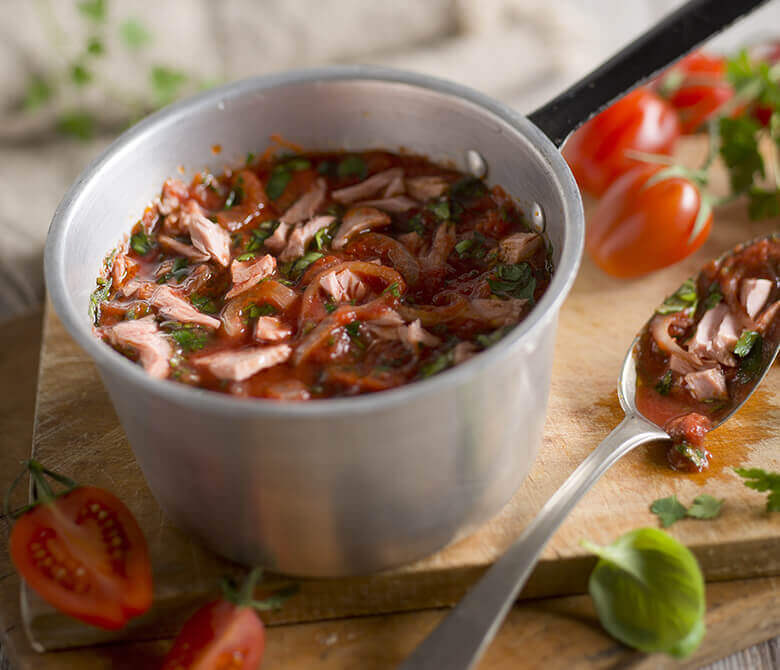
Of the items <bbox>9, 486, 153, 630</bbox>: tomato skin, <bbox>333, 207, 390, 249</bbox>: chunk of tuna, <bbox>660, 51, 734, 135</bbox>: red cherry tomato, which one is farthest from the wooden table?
<bbox>660, 51, 734, 135</bbox>: red cherry tomato

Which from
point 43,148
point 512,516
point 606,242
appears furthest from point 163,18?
point 512,516

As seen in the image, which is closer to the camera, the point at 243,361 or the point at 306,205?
the point at 243,361

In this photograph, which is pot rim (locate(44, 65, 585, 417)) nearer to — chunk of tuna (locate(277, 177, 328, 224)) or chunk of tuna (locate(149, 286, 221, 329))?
chunk of tuna (locate(149, 286, 221, 329))

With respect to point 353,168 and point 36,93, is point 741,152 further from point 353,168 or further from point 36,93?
point 36,93

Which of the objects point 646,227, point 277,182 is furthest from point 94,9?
point 646,227

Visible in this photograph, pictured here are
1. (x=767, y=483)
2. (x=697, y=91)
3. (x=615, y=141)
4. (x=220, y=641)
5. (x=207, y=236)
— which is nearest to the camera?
(x=220, y=641)

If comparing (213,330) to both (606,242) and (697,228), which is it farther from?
(697,228)

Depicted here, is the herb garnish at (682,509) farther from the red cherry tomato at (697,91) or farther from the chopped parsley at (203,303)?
the red cherry tomato at (697,91)
